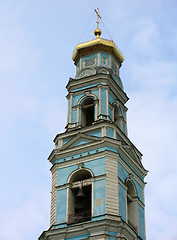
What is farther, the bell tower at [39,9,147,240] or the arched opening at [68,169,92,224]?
the arched opening at [68,169,92,224]

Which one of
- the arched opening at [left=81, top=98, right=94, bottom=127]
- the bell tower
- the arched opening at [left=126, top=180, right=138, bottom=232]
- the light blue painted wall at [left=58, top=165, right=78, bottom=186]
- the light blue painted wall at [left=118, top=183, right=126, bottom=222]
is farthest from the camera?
the arched opening at [left=81, top=98, right=94, bottom=127]

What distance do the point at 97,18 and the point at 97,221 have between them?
51.7 feet

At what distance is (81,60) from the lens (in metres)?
32.1

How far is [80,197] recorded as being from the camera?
26.1 m

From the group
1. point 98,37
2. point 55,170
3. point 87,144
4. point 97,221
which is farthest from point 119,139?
point 98,37

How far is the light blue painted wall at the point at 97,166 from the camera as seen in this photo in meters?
25.3

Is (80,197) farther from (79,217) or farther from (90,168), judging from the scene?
(79,217)

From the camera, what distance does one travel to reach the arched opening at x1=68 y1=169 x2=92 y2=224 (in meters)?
24.7

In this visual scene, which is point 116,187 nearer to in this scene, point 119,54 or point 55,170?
point 55,170

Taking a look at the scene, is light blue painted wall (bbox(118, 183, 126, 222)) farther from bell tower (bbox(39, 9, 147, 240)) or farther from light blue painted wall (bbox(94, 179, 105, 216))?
light blue painted wall (bbox(94, 179, 105, 216))

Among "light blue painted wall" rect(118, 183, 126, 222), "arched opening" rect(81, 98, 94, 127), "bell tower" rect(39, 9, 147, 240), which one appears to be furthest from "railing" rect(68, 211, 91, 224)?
"arched opening" rect(81, 98, 94, 127)

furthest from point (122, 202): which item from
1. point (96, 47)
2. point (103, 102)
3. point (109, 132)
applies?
point (96, 47)

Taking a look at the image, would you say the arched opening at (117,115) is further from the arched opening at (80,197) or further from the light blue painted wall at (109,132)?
the arched opening at (80,197)

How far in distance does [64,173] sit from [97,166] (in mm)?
1806
